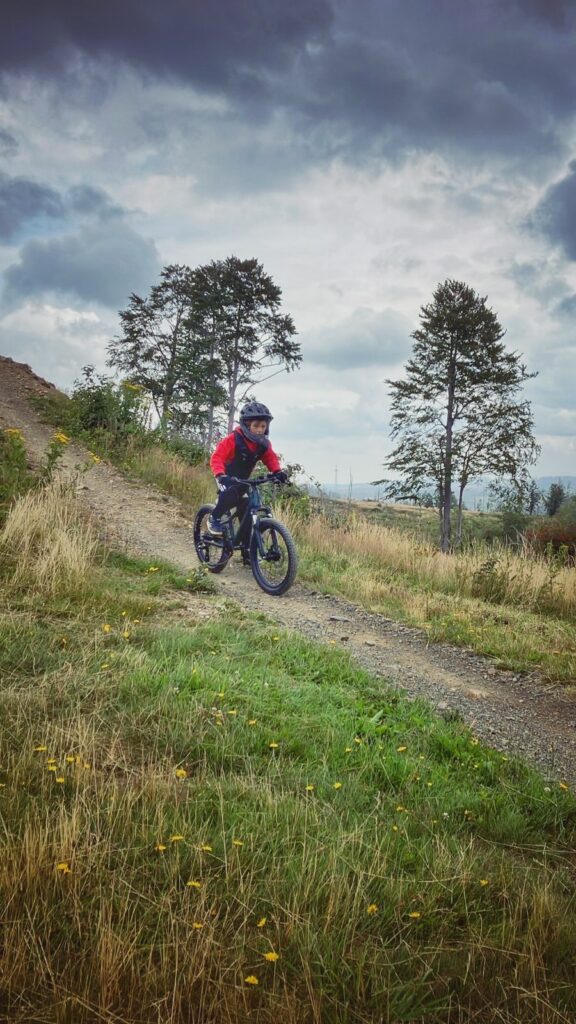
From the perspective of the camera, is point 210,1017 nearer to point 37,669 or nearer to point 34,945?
point 34,945

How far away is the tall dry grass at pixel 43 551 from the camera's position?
5.34 m

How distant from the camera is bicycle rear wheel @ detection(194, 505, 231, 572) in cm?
827

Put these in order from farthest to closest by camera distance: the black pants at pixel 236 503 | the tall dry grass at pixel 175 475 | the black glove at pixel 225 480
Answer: the tall dry grass at pixel 175 475, the black pants at pixel 236 503, the black glove at pixel 225 480

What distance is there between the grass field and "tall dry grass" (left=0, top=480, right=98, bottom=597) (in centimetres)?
124

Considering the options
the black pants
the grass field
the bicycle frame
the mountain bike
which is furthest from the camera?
the black pants

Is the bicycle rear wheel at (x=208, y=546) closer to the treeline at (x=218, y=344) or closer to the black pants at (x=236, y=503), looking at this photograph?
the black pants at (x=236, y=503)

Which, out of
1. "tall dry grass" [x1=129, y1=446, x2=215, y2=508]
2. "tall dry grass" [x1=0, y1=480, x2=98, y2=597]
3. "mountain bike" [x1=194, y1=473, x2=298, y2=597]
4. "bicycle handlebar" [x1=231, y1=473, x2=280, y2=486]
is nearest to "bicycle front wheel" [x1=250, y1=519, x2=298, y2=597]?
"mountain bike" [x1=194, y1=473, x2=298, y2=597]

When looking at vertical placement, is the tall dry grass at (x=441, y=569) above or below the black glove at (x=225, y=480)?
below

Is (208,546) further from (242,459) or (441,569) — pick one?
(441,569)

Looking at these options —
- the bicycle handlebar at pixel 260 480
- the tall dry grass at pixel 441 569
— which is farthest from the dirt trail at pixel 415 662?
the bicycle handlebar at pixel 260 480

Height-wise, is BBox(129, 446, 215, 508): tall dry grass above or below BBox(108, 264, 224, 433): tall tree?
below

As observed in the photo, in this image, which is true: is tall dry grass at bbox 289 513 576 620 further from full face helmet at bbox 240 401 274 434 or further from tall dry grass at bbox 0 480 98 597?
tall dry grass at bbox 0 480 98 597

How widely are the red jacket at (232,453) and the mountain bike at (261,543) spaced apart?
286 mm

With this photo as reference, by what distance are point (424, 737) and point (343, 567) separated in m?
6.00
